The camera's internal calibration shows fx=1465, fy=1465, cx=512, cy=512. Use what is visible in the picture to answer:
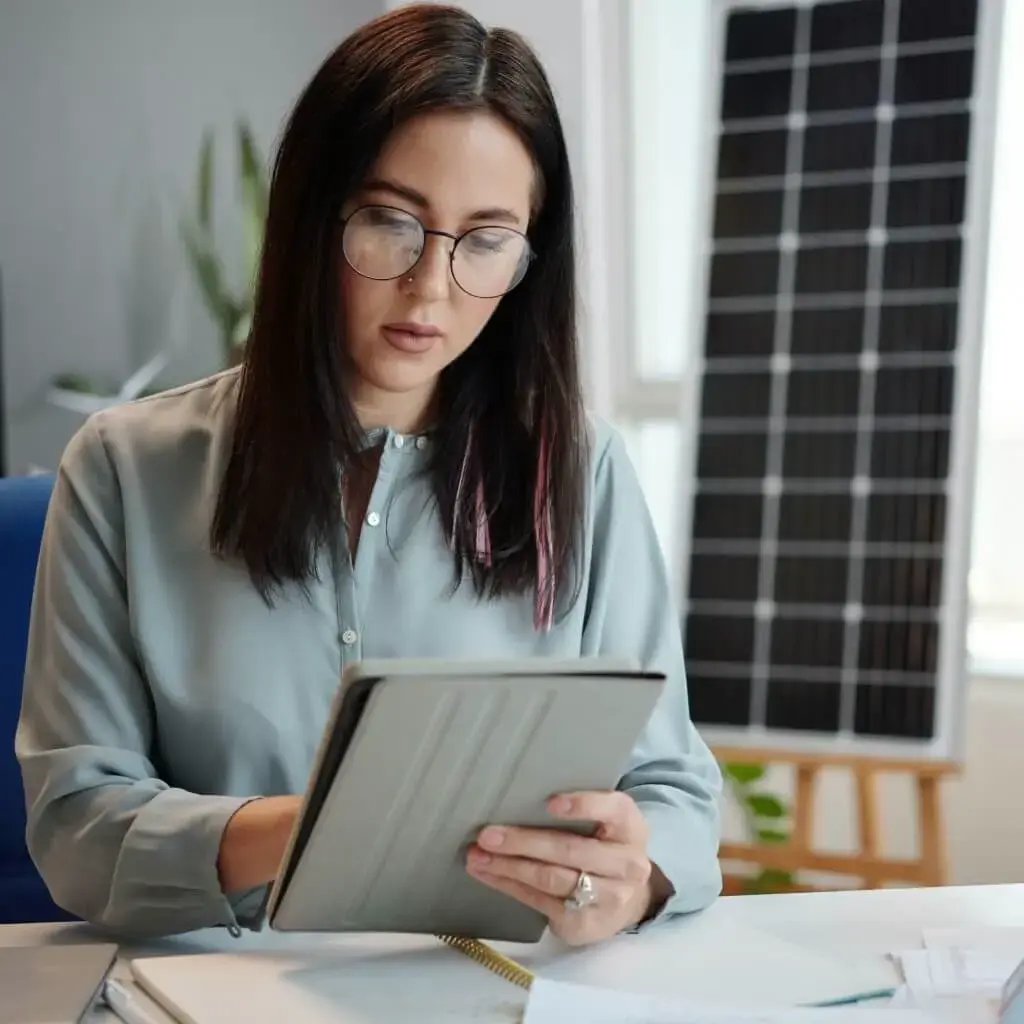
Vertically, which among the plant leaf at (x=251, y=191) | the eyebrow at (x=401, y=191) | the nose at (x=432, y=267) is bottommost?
the nose at (x=432, y=267)

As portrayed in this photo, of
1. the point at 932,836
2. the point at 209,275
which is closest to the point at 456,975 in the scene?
the point at 932,836

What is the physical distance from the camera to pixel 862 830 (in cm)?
245

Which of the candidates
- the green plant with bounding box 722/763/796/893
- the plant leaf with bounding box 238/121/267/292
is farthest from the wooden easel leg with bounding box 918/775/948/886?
the plant leaf with bounding box 238/121/267/292

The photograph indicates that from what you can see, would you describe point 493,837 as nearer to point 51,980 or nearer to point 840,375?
point 51,980

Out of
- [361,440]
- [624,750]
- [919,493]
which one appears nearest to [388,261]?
[361,440]

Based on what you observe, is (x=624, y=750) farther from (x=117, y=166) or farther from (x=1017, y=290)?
(x=117, y=166)

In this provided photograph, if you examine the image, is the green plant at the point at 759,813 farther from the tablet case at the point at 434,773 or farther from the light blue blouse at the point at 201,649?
the tablet case at the point at 434,773

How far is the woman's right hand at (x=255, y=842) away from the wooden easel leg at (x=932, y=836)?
159 centimetres

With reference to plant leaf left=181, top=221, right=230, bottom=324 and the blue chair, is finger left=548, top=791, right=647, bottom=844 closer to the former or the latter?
the blue chair

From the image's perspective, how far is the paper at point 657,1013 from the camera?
86 centimetres

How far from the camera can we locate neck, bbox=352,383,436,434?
1251mm

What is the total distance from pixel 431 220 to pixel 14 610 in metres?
0.54

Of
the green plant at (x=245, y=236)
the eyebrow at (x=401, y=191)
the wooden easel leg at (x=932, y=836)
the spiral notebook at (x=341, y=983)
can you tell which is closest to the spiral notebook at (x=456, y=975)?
the spiral notebook at (x=341, y=983)

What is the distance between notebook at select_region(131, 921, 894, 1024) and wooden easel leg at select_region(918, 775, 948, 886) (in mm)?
1416
